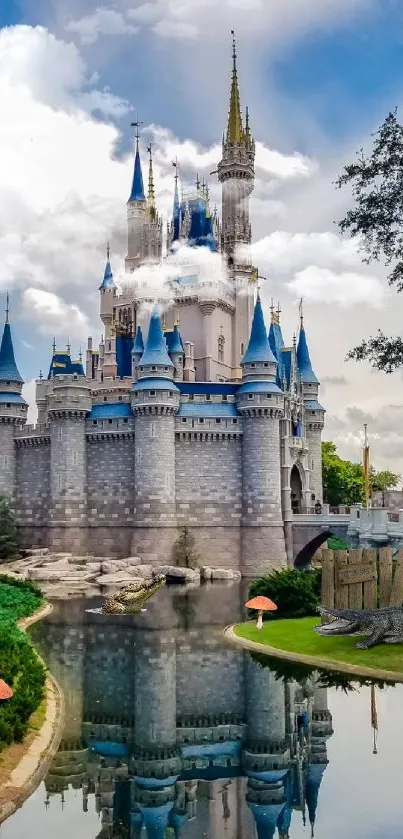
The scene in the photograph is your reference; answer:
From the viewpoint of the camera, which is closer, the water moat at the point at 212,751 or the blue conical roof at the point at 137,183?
the water moat at the point at 212,751

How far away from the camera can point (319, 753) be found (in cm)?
1388

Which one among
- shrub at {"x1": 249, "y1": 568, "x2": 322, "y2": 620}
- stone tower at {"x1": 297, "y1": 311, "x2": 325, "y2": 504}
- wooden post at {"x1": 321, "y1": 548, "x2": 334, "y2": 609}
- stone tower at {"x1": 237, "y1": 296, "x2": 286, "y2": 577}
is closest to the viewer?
wooden post at {"x1": 321, "y1": 548, "x2": 334, "y2": 609}

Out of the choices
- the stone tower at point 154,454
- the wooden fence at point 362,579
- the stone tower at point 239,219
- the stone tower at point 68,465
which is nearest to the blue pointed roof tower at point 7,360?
the stone tower at point 68,465

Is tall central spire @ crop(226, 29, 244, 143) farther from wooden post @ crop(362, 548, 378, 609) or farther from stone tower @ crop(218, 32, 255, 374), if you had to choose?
wooden post @ crop(362, 548, 378, 609)

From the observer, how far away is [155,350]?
46.2 metres

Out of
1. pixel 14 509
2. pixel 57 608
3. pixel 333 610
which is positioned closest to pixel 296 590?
pixel 333 610

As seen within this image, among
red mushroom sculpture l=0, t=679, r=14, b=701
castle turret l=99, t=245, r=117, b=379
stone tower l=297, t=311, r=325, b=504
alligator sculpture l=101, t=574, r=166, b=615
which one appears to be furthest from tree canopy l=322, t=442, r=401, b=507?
red mushroom sculpture l=0, t=679, r=14, b=701

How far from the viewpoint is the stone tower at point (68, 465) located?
46.5 meters

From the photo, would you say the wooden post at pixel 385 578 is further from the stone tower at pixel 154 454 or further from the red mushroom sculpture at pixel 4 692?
the stone tower at pixel 154 454

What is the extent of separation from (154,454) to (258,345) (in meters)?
8.72

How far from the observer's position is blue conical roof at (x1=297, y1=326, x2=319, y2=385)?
56.4 m

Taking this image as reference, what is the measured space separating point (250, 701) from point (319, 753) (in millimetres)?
3464

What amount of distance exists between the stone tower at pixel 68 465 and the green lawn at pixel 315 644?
23.0 m

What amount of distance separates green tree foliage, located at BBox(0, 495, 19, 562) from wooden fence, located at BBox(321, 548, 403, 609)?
89.9 feet
